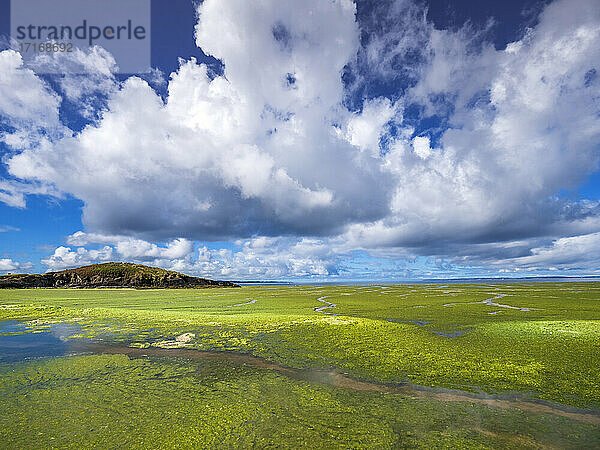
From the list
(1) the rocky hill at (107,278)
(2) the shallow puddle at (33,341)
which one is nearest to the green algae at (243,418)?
(2) the shallow puddle at (33,341)

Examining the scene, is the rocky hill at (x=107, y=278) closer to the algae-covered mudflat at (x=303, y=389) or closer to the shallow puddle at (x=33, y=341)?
the shallow puddle at (x=33, y=341)

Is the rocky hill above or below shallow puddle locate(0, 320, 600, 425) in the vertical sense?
above

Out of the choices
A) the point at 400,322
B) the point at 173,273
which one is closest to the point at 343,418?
the point at 400,322

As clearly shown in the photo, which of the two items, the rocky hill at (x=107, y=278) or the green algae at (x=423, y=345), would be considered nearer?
the green algae at (x=423, y=345)

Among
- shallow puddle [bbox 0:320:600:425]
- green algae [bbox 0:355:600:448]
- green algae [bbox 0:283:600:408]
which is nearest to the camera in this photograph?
green algae [bbox 0:355:600:448]

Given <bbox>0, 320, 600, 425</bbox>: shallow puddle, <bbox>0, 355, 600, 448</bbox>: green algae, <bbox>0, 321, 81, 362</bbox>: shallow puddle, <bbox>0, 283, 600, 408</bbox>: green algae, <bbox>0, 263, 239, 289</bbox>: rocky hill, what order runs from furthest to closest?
1. <bbox>0, 263, 239, 289</bbox>: rocky hill
2. <bbox>0, 321, 81, 362</bbox>: shallow puddle
3. <bbox>0, 283, 600, 408</bbox>: green algae
4. <bbox>0, 320, 600, 425</bbox>: shallow puddle
5. <bbox>0, 355, 600, 448</bbox>: green algae

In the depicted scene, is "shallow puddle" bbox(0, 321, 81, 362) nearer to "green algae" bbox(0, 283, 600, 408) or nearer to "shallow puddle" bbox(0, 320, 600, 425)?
"shallow puddle" bbox(0, 320, 600, 425)

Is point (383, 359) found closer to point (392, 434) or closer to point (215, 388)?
point (392, 434)

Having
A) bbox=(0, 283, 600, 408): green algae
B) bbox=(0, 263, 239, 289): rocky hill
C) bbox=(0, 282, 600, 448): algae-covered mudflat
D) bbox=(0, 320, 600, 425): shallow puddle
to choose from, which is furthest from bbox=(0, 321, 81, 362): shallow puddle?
bbox=(0, 263, 239, 289): rocky hill
